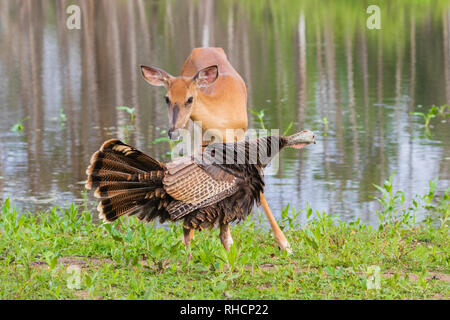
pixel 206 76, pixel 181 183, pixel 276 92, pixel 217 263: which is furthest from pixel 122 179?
pixel 276 92

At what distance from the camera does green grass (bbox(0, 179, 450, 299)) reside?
5.95m

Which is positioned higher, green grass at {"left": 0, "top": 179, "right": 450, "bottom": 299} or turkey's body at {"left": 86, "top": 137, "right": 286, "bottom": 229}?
turkey's body at {"left": 86, "top": 137, "right": 286, "bottom": 229}

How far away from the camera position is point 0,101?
17391 mm

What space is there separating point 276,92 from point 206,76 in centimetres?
1077

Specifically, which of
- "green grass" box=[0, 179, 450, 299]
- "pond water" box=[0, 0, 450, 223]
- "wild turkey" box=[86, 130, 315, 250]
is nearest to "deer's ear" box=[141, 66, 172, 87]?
"wild turkey" box=[86, 130, 315, 250]

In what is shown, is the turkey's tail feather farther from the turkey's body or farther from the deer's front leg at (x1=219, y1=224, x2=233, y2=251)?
the deer's front leg at (x1=219, y1=224, x2=233, y2=251)

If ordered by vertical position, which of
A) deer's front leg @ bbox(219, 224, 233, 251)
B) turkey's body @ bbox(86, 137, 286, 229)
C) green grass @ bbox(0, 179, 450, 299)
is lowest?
green grass @ bbox(0, 179, 450, 299)

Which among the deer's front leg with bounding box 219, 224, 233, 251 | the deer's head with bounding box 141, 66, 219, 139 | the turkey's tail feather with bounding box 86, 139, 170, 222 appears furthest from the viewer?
the deer's head with bounding box 141, 66, 219, 139

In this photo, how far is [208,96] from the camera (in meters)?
7.61

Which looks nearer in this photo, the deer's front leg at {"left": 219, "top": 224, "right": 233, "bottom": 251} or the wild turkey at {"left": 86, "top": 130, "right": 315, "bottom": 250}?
the wild turkey at {"left": 86, "top": 130, "right": 315, "bottom": 250}

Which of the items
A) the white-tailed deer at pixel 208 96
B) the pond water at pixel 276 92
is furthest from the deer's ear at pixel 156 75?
the pond water at pixel 276 92

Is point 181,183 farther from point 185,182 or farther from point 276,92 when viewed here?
point 276,92

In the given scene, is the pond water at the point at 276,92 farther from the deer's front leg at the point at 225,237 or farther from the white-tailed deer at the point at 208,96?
the deer's front leg at the point at 225,237
